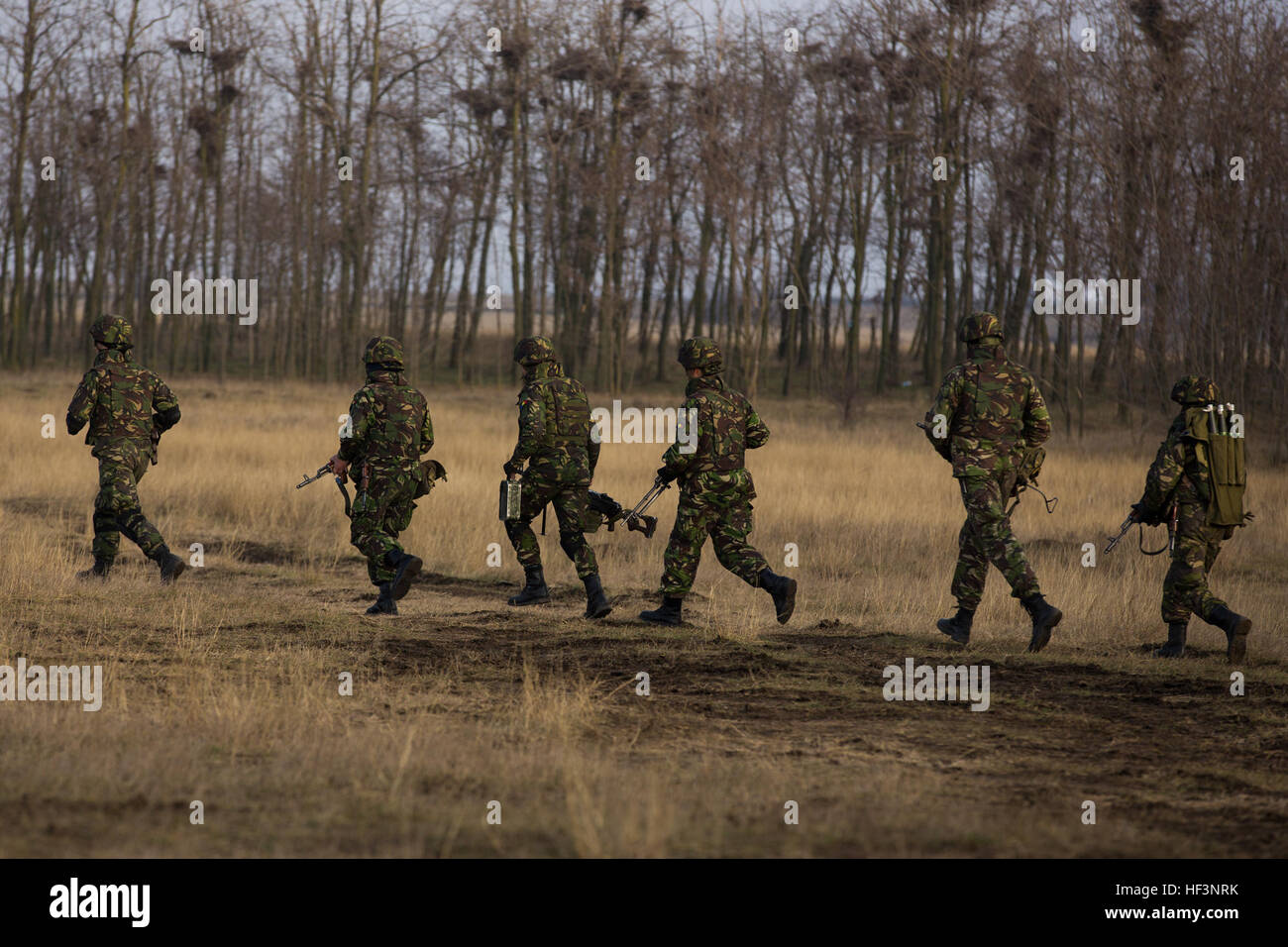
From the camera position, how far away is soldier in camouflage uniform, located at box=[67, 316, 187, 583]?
32.1 ft

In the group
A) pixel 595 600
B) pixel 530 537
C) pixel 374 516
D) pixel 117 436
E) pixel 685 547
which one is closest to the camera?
pixel 685 547

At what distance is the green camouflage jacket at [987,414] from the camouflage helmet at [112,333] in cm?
608

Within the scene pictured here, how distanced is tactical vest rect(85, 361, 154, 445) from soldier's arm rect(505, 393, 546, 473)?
3.13 m

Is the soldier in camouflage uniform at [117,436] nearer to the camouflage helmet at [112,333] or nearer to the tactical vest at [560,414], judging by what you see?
the camouflage helmet at [112,333]

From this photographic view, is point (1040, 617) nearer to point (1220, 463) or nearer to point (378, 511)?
point (1220, 463)

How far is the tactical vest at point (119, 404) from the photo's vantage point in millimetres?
9867

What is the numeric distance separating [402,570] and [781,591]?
2558 mm

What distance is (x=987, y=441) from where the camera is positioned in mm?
8094

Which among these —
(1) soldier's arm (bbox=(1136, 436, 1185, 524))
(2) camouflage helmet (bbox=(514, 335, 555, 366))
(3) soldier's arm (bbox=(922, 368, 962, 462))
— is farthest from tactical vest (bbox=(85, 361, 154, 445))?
(1) soldier's arm (bbox=(1136, 436, 1185, 524))

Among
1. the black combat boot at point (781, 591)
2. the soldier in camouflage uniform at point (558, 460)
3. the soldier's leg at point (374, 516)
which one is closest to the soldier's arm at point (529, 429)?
the soldier in camouflage uniform at point (558, 460)

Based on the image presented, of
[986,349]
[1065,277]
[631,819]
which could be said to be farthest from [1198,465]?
[1065,277]

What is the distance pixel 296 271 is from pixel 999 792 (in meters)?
35.9

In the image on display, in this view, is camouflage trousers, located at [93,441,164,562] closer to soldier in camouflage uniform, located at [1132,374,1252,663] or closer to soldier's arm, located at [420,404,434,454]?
soldier's arm, located at [420,404,434,454]

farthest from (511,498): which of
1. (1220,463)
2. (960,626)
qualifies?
(1220,463)
